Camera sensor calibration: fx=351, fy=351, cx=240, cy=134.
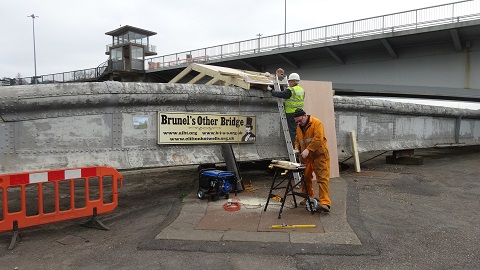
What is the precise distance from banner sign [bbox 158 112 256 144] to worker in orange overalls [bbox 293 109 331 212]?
2.03 meters

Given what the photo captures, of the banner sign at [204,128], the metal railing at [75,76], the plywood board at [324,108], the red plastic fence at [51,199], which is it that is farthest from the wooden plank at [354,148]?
the metal railing at [75,76]

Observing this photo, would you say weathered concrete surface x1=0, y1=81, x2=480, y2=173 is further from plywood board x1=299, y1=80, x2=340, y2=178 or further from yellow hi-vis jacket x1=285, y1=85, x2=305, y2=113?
plywood board x1=299, y1=80, x2=340, y2=178

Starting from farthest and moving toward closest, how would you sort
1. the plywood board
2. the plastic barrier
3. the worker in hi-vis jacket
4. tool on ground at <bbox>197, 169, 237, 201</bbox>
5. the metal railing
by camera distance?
the metal railing, the plywood board, the worker in hi-vis jacket, tool on ground at <bbox>197, 169, 237, 201</bbox>, the plastic barrier

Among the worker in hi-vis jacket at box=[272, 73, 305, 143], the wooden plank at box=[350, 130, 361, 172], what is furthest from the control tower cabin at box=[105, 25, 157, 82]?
the worker in hi-vis jacket at box=[272, 73, 305, 143]

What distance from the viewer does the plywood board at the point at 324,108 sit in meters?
8.31

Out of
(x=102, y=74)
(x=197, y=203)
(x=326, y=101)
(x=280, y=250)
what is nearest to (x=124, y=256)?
(x=280, y=250)

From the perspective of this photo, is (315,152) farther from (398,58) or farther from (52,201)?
(398,58)

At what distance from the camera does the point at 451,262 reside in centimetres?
372

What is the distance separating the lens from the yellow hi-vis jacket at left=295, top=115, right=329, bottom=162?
530 cm

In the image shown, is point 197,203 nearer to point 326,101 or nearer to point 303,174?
point 303,174

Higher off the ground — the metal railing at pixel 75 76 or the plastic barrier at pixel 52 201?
the metal railing at pixel 75 76

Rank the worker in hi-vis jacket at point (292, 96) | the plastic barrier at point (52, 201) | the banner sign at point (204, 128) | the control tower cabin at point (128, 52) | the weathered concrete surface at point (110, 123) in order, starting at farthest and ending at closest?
the control tower cabin at point (128, 52), the worker in hi-vis jacket at point (292, 96), the banner sign at point (204, 128), the weathered concrete surface at point (110, 123), the plastic barrier at point (52, 201)

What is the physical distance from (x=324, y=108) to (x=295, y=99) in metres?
1.54

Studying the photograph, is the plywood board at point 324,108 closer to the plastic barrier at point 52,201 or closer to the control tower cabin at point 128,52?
the plastic barrier at point 52,201
